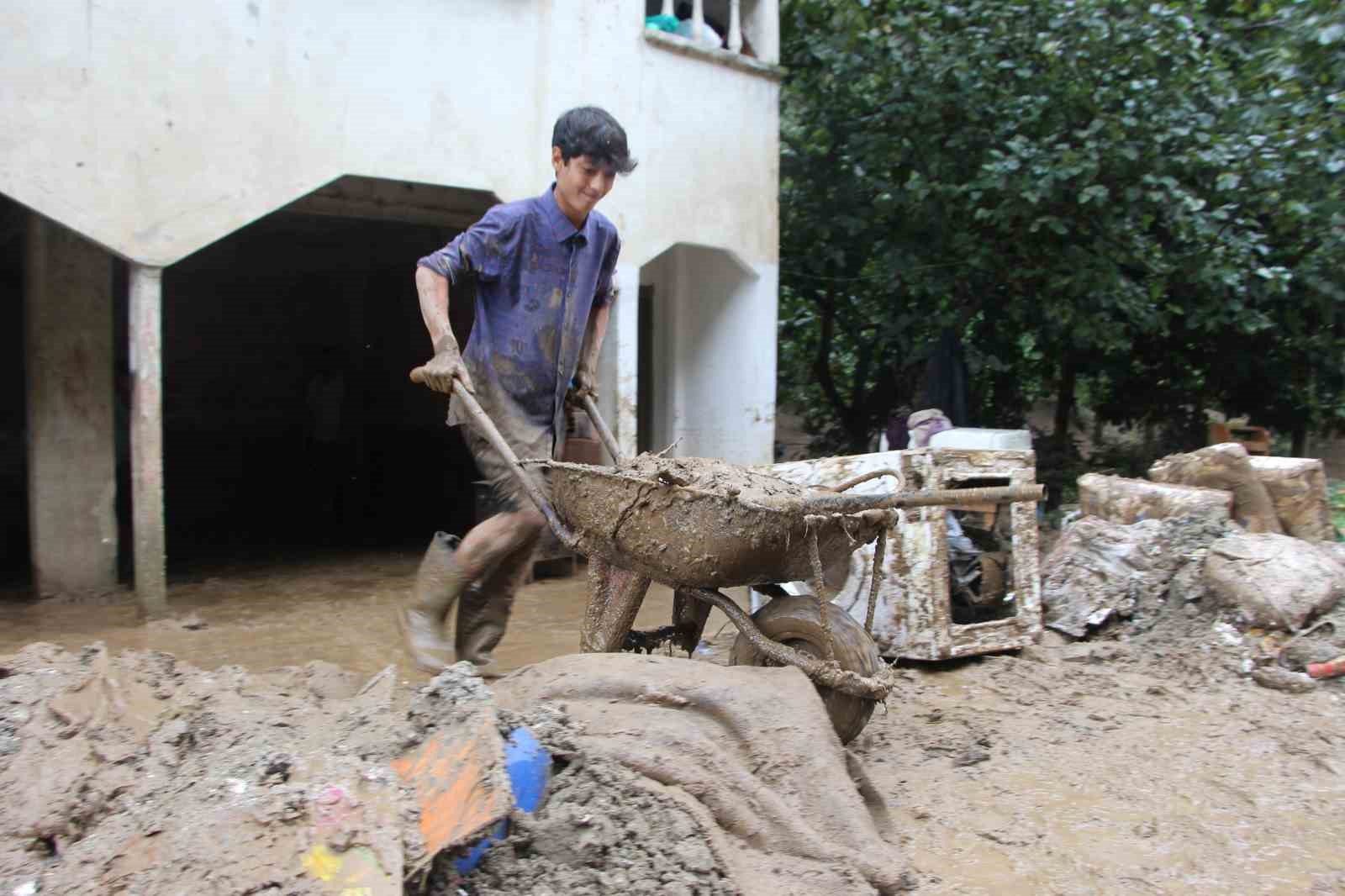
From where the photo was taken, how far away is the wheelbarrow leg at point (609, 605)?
2830mm

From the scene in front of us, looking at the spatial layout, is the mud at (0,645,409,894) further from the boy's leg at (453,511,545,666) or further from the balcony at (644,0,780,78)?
the balcony at (644,0,780,78)

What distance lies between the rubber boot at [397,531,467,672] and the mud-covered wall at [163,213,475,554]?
220 inches

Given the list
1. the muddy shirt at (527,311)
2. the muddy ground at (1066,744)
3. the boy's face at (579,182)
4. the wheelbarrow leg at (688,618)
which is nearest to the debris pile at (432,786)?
the muddy ground at (1066,744)

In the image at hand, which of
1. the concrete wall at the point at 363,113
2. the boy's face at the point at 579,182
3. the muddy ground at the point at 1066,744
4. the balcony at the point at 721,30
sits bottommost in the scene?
the muddy ground at the point at 1066,744

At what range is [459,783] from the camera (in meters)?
1.87

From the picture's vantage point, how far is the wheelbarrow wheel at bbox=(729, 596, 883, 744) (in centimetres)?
267

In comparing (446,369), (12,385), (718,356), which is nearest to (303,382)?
(12,385)

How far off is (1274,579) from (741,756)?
3.04 metres

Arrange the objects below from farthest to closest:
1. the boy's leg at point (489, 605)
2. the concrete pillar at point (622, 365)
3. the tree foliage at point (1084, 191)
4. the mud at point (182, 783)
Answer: the tree foliage at point (1084, 191), the concrete pillar at point (622, 365), the boy's leg at point (489, 605), the mud at point (182, 783)

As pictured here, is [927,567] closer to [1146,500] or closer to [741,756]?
[1146,500]

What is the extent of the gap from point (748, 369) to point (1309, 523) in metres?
3.49

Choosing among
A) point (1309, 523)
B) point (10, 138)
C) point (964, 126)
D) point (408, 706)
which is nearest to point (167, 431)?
point (10, 138)

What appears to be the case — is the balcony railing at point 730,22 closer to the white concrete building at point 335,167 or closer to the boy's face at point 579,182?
the white concrete building at point 335,167

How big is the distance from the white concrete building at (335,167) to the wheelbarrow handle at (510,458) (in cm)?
251
